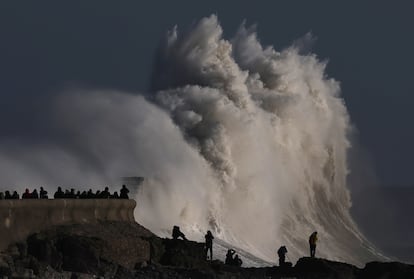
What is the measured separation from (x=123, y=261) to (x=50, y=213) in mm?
1689

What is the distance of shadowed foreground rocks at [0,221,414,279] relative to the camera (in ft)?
97.0

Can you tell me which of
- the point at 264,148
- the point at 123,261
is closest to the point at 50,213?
the point at 123,261

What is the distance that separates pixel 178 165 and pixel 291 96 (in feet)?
37.5

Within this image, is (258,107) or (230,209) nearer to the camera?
(230,209)

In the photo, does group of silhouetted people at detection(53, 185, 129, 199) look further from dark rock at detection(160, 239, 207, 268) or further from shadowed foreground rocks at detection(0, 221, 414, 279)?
dark rock at detection(160, 239, 207, 268)

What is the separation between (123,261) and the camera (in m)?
32.2

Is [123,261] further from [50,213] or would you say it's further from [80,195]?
[80,195]

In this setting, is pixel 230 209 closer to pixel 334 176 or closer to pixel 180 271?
pixel 334 176

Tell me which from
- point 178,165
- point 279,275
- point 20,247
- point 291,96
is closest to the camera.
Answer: point 20,247

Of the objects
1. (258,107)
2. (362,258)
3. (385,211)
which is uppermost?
(385,211)

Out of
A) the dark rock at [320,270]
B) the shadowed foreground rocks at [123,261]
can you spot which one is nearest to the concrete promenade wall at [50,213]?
the shadowed foreground rocks at [123,261]

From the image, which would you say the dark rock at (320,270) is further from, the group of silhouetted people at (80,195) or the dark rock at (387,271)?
the group of silhouetted people at (80,195)

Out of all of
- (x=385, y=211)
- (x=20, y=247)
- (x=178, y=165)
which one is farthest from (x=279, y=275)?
(x=385, y=211)

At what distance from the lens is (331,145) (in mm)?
71938
